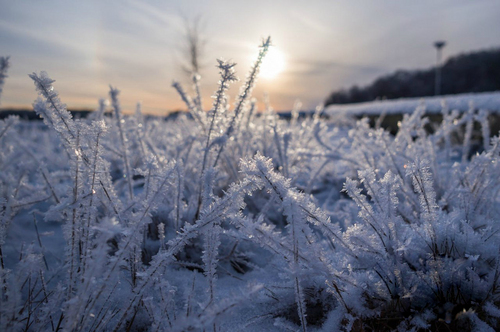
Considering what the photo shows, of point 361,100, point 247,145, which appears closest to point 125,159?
point 247,145

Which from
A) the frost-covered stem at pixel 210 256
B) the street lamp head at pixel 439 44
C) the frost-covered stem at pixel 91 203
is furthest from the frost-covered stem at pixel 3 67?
the street lamp head at pixel 439 44

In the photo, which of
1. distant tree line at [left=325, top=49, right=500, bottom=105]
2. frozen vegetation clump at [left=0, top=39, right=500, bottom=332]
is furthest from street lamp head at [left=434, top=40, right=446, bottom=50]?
frozen vegetation clump at [left=0, top=39, right=500, bottom=332]

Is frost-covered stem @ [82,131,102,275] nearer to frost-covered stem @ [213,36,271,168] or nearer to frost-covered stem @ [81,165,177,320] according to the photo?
frost-covered stem @ [81,165,177,320]

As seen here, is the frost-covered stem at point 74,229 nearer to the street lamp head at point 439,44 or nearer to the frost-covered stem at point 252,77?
the frost-covered stem at point 252,77

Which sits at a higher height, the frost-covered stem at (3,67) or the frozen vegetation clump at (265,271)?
the frost-covered stem at (3,67)

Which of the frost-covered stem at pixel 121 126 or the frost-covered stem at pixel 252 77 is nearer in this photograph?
the frost-covered stem at pixel 252 77

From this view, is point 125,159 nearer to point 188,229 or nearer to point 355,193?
point 188,229

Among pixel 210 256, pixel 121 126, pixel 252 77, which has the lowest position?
pixel 210 256

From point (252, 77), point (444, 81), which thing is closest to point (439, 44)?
point (444, 81)

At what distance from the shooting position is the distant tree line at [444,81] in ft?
96.2

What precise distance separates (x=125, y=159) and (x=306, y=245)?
2.54ft

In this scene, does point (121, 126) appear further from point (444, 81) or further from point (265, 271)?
point (444, 81)

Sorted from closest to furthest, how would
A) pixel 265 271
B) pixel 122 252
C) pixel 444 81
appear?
pixel 122 252 < pixel 265 271 < pixel 444 81

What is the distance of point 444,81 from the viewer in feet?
102
